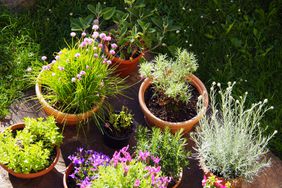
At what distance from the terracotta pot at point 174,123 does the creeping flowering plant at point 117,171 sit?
0.38m

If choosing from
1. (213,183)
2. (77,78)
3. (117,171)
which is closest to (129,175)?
(117,171)

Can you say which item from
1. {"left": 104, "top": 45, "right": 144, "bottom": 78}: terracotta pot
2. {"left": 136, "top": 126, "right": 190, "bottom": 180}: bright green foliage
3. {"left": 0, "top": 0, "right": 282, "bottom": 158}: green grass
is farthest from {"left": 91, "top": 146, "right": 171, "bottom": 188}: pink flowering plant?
{"left": 0, "top": 0, "right": 282, "bottom": 158}: green grass

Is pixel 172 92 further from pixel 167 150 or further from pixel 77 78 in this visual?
pixel 77 78

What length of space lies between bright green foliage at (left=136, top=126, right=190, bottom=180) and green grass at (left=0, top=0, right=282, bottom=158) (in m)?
0.90

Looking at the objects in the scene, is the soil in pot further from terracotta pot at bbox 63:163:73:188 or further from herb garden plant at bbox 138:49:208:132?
terracotta pot at bbox 63:163:73:188

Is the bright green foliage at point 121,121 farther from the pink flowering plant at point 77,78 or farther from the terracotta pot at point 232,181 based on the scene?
the terracotta pot at point 232,181

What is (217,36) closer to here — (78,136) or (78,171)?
(78,136)

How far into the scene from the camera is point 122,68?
4320 millimetres

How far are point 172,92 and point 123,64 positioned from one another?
25.6 inches

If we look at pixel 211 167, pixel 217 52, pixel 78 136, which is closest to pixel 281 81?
pixel 217 52

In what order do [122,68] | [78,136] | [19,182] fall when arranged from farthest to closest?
[122,68], [78,136], [19,182]

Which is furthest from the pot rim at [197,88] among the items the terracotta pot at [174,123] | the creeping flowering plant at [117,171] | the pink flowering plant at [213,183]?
the pink flowering plant at [213,183]

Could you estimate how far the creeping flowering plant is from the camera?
320 cm

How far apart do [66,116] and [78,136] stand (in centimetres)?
Result: 27
